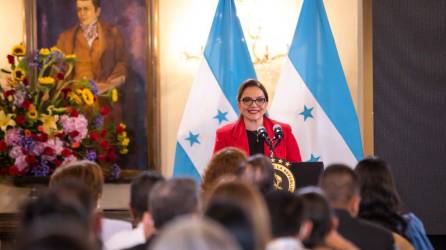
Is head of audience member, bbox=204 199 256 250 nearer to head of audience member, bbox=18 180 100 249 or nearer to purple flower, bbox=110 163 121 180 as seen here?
head of audience member, bbox=18 180 100 249

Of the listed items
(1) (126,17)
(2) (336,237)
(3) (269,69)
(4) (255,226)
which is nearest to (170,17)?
(1) (126,17)

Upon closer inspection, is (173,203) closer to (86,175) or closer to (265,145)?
(86,175)

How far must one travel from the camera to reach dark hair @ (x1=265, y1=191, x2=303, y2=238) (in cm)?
300

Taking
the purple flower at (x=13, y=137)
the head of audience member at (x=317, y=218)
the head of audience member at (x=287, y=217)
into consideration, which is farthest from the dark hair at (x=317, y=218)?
the purple flower at (x=13, y=137)

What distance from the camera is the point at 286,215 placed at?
9.98 feet

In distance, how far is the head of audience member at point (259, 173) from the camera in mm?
4203

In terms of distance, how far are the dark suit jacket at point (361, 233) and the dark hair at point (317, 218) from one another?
1.88 ft

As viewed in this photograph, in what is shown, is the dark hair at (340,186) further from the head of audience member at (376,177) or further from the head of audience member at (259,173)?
the head of audience member at (376,177)

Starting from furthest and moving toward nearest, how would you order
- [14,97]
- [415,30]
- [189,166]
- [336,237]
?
[415,30], [189,166], [14,97], [336,237]

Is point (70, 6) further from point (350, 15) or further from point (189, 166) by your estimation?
point (350, 15)

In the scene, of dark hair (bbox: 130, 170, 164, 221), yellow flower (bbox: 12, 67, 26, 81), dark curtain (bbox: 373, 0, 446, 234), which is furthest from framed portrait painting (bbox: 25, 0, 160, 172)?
dark hair (bbox: 130, 170, 164, 221)

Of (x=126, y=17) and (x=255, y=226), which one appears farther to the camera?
(x=126, y=17)

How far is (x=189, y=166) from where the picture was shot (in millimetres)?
7320

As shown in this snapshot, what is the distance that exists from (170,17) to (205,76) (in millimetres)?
653
